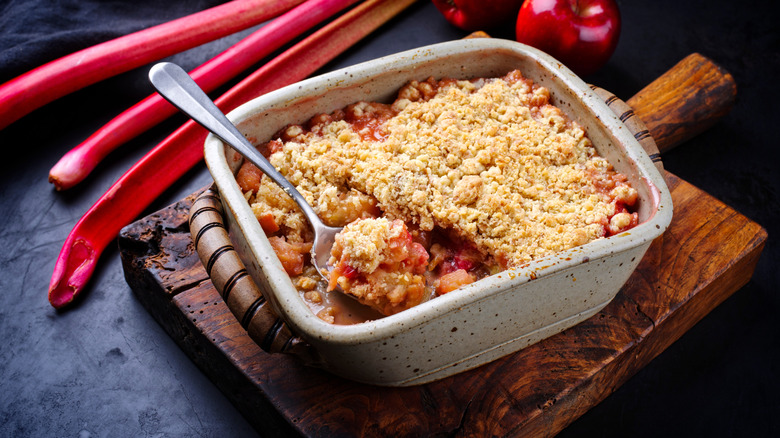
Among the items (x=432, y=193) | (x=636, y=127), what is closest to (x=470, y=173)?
(x=432, y=193)

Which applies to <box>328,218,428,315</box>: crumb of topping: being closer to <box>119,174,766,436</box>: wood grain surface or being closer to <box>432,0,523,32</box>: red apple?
<box>119,174,766,436</box>: wood grain surface

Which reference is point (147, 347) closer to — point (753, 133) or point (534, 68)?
point (534, 68)

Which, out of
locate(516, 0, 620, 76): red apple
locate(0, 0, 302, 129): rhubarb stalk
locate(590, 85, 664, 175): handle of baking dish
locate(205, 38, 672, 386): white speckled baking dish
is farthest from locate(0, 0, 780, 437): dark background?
locate(590, 85, 664, 175): handle of baking dish

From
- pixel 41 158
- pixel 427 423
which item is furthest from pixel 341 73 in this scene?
pixel 41 158

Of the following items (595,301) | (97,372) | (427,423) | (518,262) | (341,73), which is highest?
(341,73)

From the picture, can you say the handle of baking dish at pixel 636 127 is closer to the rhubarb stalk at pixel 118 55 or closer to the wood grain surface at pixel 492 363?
the wood grain surface at pixel 492 363

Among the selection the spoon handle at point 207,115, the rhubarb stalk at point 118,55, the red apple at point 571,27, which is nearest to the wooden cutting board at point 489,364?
the spoon handle at point 207,115
